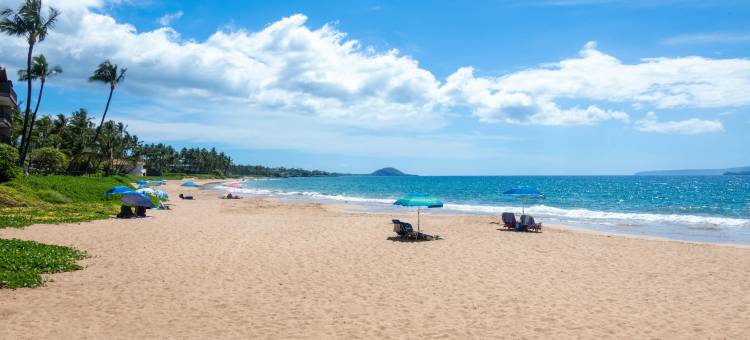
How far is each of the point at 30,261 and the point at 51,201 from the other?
20.2 meters

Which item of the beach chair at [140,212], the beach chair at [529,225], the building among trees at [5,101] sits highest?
the building among trees at [5,101]

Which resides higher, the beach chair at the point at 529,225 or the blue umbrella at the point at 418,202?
the blue umbrella at the point at 418,202

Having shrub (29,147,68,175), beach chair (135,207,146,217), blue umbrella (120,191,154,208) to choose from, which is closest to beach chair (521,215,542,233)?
blue umbrella (120,191,154,208)

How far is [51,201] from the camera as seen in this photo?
27.6 meters

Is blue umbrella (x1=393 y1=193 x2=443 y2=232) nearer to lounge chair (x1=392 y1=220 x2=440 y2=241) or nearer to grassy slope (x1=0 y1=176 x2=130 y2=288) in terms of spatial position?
lounge chair (x1=392 y1=220 x2=440 y2=241)

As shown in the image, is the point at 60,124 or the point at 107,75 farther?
the point at 60,124

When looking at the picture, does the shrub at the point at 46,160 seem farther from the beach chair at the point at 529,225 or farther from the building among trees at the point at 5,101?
the beach chair at the point at 529,225

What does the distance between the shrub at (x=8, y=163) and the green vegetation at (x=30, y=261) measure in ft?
56.2

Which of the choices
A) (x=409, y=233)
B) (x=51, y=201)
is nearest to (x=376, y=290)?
(x=409, y=233)

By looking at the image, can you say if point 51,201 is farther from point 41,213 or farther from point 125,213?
point 125,213

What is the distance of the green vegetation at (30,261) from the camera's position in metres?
9.45

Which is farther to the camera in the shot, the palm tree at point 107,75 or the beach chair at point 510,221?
the palm tree at point 107,75

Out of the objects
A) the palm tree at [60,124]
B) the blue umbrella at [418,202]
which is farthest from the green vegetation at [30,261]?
the palm tree at [60,124]

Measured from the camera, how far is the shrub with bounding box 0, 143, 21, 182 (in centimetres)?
2635
